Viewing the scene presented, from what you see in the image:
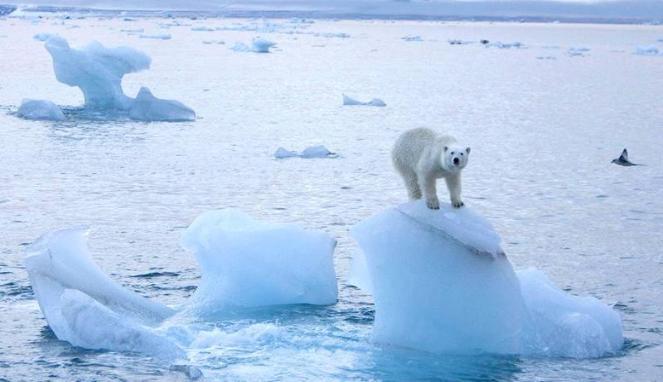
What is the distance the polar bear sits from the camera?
6332 mm

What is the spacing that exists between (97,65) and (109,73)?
0.37 m

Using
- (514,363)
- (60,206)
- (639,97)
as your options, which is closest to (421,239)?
(514,363)

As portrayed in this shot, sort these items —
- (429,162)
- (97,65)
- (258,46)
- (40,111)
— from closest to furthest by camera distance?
1. (429,162)
2. (40,111)
3. (97,65)
4. (258,46)

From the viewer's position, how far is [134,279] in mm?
8492

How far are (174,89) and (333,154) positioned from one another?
12030 mm

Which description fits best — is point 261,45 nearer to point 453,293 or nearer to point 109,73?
point 109,73

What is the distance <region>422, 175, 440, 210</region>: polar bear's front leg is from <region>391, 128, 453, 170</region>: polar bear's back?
0.49ft

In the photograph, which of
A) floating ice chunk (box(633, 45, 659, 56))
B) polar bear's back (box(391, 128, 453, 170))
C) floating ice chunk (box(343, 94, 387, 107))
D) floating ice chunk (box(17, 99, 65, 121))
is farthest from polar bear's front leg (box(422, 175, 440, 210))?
floating ice chunk (box(633, 45, 659, 56))

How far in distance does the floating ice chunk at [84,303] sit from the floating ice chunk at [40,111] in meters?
11.2

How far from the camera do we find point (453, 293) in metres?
6.69

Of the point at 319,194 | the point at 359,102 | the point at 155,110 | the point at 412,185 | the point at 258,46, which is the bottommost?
the point at 258,46

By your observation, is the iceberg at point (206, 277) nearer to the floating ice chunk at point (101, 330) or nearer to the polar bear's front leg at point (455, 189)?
the floating ice chunk at point (101, 330)

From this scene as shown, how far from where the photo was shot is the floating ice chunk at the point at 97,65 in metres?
19.1

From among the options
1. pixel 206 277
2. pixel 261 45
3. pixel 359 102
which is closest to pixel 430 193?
pixel 206 277
